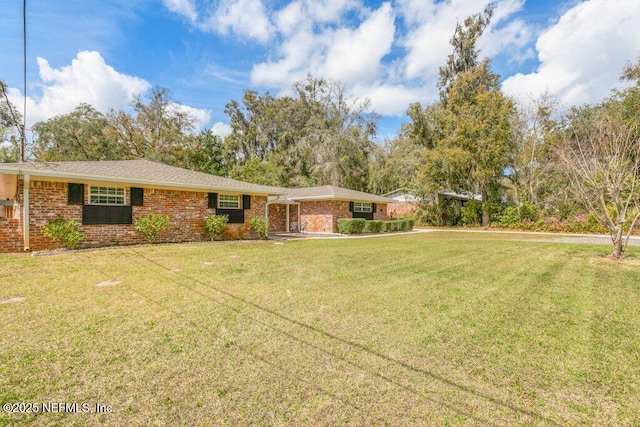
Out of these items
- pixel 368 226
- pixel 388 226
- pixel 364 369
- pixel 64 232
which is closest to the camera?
pixel 364 369

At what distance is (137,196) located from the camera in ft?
36.7

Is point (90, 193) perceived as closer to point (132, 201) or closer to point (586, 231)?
point (132, 201)

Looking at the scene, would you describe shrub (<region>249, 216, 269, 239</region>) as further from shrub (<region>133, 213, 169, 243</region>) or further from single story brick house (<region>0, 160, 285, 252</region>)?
shrub (<region>133, 213, 169, 243</region>)

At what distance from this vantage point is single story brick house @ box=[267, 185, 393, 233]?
19.2m

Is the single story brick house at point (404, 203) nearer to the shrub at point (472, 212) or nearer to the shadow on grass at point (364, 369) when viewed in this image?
the shrub at point (472, 212)

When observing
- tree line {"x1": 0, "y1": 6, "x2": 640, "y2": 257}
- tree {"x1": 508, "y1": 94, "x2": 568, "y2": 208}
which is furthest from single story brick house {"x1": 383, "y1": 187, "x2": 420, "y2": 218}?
tree {"x1": 508, "y1": 94, "x2": 568, "y2": 208}

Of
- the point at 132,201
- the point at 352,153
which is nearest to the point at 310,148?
the point at 352,153

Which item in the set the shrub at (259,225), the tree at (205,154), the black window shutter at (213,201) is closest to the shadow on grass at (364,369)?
the black window shutter at (213,201)

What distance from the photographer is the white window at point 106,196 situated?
411 inches

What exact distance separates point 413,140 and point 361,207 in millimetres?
10344

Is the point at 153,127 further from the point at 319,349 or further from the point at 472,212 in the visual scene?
the point at 319,349

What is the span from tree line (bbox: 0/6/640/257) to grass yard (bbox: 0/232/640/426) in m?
19.0

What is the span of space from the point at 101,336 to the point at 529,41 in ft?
68.1

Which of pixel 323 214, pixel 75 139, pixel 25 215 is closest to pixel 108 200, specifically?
pixel 25 215
